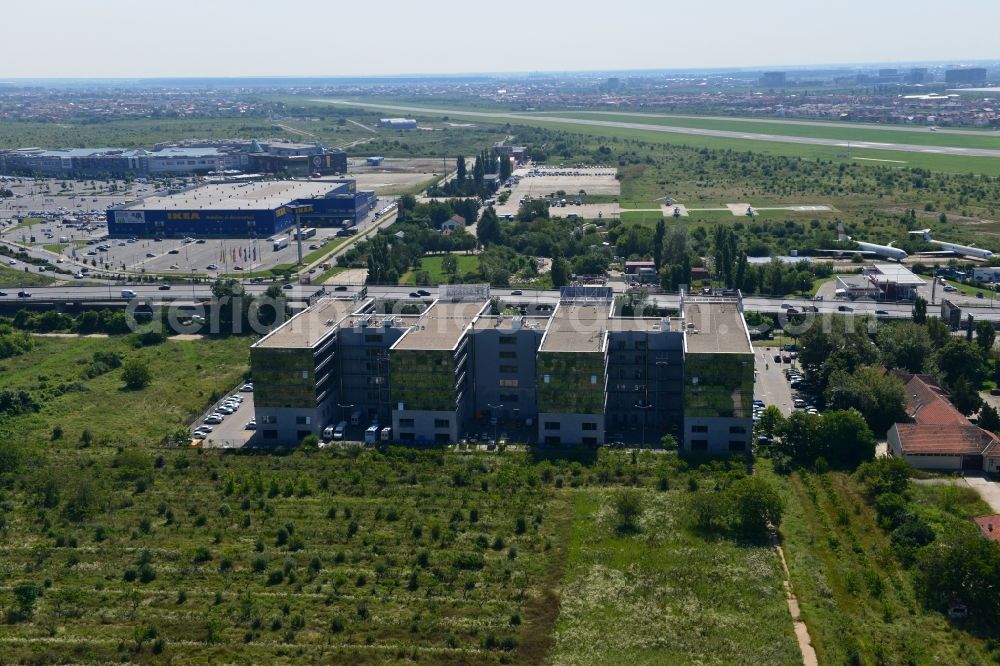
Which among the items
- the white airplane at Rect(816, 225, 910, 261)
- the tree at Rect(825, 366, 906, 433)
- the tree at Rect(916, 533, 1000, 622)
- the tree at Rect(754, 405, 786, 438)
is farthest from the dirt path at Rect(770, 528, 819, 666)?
the white airplane at Rect(816, 225, 910, 261)

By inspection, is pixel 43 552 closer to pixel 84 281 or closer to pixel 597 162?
pixel 84 281

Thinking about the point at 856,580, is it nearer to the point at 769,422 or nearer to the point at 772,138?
the point at 769,422

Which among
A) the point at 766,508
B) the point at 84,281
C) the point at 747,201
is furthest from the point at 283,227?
the point at 766,508

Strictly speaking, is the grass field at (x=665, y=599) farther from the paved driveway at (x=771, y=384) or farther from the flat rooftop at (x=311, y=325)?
the flat rooftop at (x=311, y=325)

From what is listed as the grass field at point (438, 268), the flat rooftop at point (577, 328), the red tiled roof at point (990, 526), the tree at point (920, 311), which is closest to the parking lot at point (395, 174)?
the grass field at point (438, 268)

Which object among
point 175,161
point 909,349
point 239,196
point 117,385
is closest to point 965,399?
point 909,349
